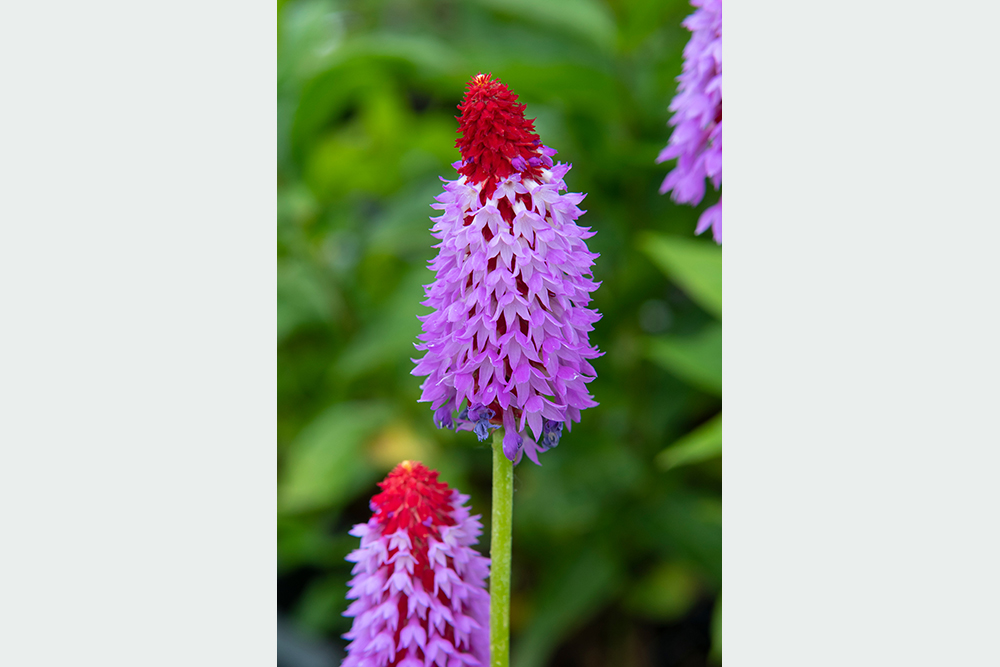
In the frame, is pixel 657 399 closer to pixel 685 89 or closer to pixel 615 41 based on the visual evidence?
pixel 615 41

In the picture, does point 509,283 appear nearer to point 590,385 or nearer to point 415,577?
point 415,577

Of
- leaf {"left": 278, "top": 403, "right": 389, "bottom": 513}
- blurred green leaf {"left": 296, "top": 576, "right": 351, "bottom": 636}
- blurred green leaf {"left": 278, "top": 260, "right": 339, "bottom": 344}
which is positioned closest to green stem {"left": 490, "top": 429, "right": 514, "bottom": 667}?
leaf {"left": 278, "top": 403, "right": 389, "bottom": 513}

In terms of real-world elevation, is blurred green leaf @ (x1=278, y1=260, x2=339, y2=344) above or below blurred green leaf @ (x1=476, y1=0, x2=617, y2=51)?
below

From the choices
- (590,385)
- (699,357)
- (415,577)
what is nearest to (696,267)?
(699,357)

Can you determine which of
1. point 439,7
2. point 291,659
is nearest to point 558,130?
point 439,7

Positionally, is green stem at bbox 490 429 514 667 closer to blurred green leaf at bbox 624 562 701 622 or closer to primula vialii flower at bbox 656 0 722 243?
primula vialii flower at bbox 656 0 722 243
